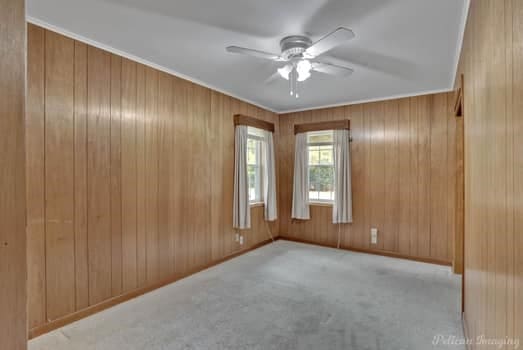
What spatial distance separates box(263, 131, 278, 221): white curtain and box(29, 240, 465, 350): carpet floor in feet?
4.13

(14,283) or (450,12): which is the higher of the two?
(450,12)

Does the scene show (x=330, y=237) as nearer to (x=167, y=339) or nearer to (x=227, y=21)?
(x=167, y=339)

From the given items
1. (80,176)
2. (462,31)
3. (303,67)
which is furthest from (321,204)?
(80,176)

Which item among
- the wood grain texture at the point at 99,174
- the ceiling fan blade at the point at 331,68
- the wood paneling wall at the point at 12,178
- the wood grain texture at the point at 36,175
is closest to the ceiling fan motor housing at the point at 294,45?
the ceiling fan blade at the point at 331,68

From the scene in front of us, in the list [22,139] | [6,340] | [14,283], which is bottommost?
[6,340]

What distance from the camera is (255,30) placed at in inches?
92.5

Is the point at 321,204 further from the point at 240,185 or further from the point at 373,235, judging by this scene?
the point at 240,185

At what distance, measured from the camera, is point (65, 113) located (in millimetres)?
2426

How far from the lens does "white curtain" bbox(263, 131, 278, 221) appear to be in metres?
4.97

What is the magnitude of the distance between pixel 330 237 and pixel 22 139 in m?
4.83

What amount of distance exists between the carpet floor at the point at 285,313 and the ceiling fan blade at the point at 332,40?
7.29ft

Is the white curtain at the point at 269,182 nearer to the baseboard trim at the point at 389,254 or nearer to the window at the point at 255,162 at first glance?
the window at the point at 255,162

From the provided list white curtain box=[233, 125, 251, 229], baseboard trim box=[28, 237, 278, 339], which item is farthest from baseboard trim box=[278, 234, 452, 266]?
baseboard trim box=[28, 237, 278, 339]

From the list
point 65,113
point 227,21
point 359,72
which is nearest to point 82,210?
point 65,113
